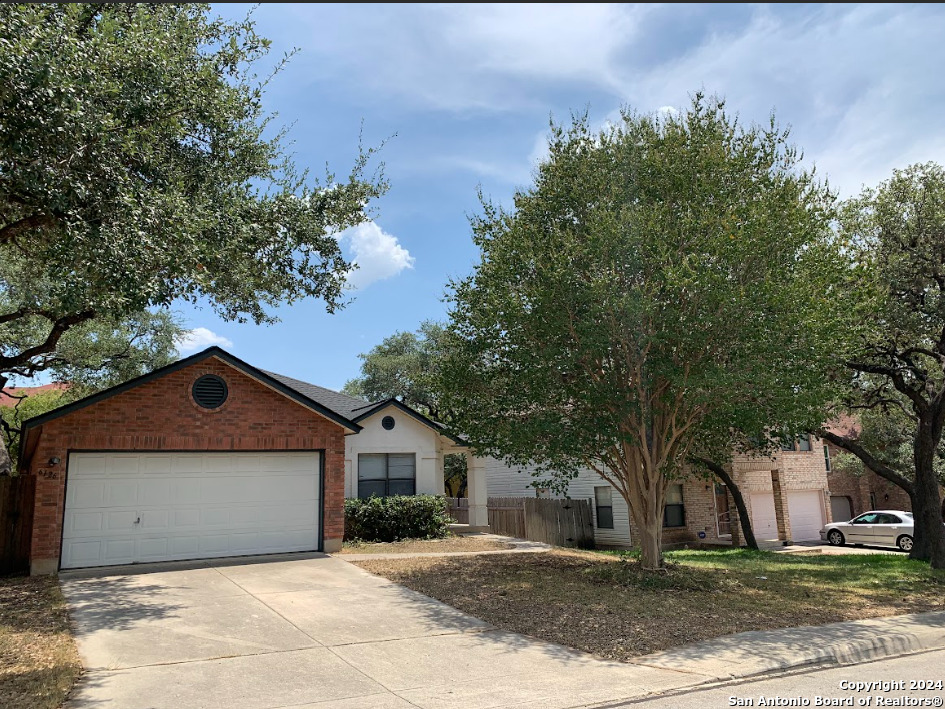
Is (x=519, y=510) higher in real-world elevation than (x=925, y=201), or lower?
lower

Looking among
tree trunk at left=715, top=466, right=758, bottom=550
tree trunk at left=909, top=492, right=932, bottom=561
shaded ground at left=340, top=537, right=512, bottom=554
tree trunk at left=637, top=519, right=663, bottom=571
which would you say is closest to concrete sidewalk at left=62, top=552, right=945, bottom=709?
tree trunk at left=637, top=519, right=663, bottom=571

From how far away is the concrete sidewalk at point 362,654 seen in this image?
647 cm

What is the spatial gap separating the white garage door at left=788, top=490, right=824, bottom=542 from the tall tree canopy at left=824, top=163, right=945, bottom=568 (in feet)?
36.6

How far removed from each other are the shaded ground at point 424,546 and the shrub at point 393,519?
400mm

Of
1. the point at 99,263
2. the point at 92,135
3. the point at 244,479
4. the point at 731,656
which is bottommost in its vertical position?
the point at 731,656

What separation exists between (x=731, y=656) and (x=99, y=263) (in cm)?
927

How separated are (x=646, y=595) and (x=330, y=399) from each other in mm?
14243

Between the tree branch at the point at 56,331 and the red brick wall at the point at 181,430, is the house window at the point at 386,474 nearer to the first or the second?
the red brick wall at the point at 181,430

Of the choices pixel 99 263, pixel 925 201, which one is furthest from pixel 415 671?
pixel 925 201

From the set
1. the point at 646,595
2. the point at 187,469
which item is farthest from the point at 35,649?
the point at 646,595

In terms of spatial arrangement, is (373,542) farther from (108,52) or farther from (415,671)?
(108,52)

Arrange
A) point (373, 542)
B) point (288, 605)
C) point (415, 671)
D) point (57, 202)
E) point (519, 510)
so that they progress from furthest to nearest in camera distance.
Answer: point (519, 510) < point (373, 542) < point (288, 605) < point (57, 202) < point (415, 671)

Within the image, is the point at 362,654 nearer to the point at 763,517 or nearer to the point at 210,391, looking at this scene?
the point at 210,391

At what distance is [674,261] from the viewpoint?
1133 centimetres
